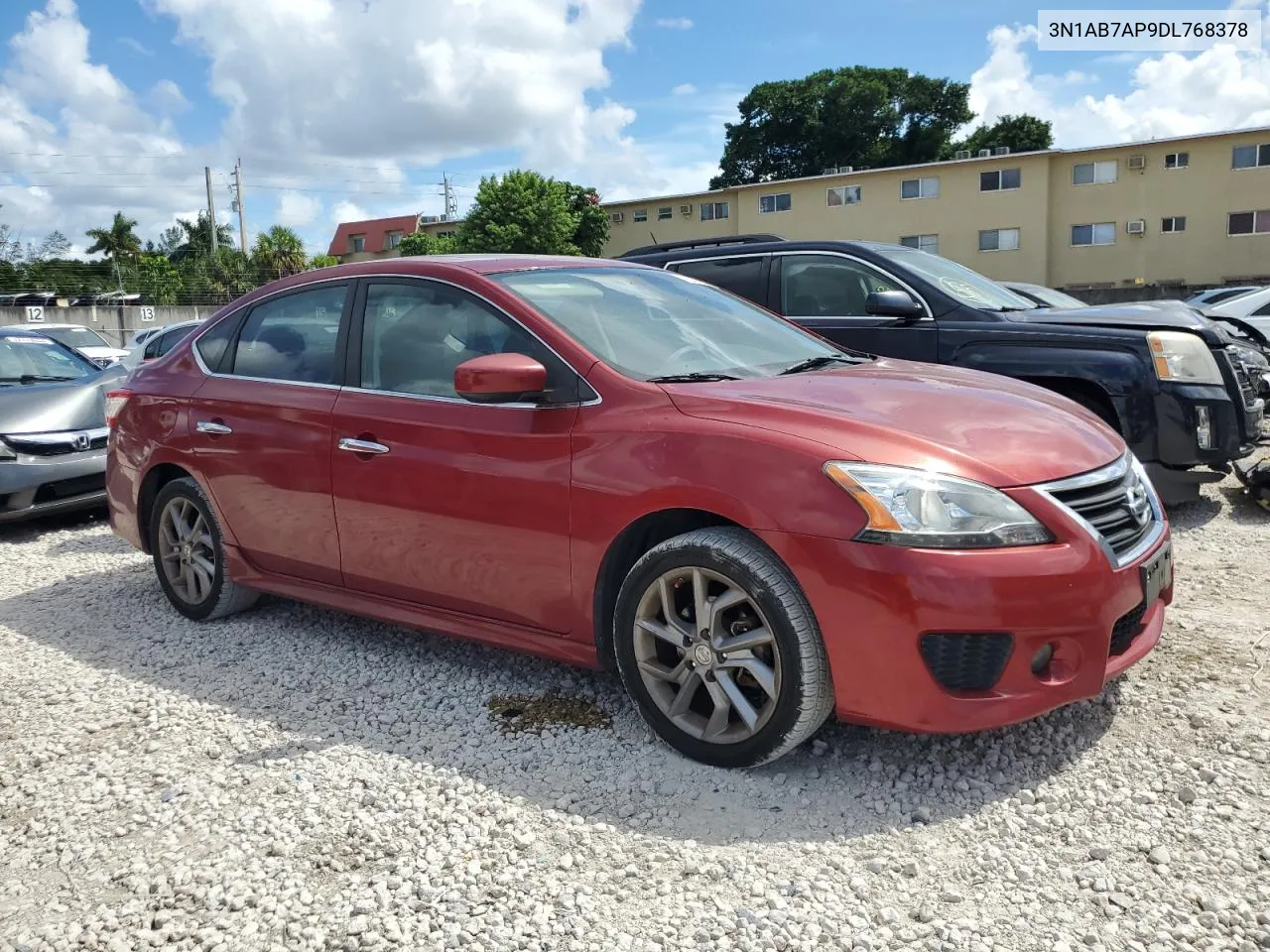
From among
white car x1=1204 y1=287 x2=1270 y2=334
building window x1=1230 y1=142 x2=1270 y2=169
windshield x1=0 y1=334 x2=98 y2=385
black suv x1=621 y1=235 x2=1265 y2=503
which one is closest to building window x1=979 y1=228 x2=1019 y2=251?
building window x1=1230 y1=142 x2=1270 y2=169

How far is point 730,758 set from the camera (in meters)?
2.98

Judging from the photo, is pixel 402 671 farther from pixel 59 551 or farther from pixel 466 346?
pixel 59 551

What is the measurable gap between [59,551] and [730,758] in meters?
5.37

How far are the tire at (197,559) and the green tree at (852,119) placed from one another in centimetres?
6502

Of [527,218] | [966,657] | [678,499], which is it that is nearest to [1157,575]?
[966,657]

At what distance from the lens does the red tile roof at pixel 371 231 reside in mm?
70562

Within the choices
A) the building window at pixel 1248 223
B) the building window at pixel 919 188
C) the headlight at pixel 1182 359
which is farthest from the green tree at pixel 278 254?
the headlight at pixel 1182 359

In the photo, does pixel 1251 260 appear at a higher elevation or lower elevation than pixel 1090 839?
higher

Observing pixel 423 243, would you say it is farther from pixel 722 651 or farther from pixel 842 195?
pixel 722 651

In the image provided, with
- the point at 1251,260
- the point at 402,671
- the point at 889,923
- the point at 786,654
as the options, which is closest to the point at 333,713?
the point at 402,671

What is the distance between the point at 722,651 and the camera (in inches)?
116

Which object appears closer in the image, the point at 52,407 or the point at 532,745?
the point at 532,745

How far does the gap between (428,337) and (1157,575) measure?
2612 millimetres

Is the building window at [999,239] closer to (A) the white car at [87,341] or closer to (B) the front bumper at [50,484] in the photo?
(A) the white car at [87,341]
